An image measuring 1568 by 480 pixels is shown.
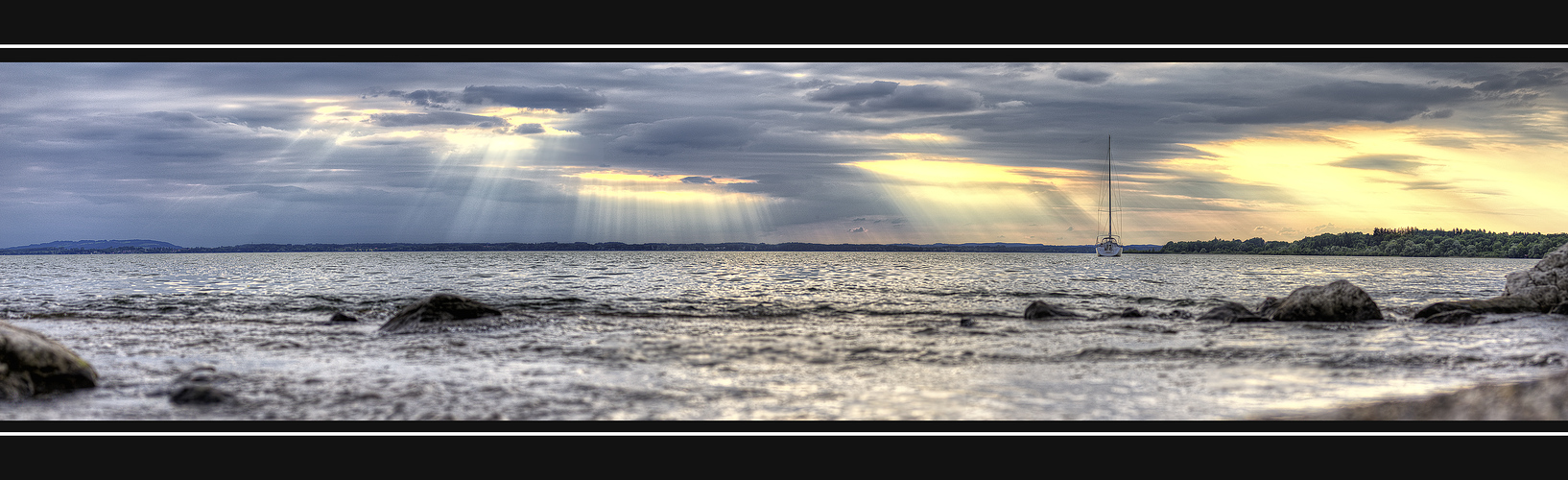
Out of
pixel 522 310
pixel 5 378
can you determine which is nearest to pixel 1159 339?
pixel 522 310

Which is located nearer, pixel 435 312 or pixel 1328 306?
pixel 435 312

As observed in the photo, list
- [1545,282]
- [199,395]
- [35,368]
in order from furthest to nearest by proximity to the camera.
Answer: [1545,282]
[35,368]
[199,395]

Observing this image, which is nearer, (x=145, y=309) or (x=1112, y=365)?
(x=1112, y=365)

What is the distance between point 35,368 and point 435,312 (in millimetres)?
7347

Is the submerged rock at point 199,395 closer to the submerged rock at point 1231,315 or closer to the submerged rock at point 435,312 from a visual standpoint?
the submerged rock at point 435,312

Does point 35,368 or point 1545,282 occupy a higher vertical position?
point 1545,282

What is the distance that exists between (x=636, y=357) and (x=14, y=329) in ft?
24.1

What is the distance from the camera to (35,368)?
27.9 feet

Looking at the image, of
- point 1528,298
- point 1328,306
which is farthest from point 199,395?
point 1528,298

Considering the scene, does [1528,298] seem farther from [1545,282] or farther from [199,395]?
[199,395]

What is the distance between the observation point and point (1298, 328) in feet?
51.1
